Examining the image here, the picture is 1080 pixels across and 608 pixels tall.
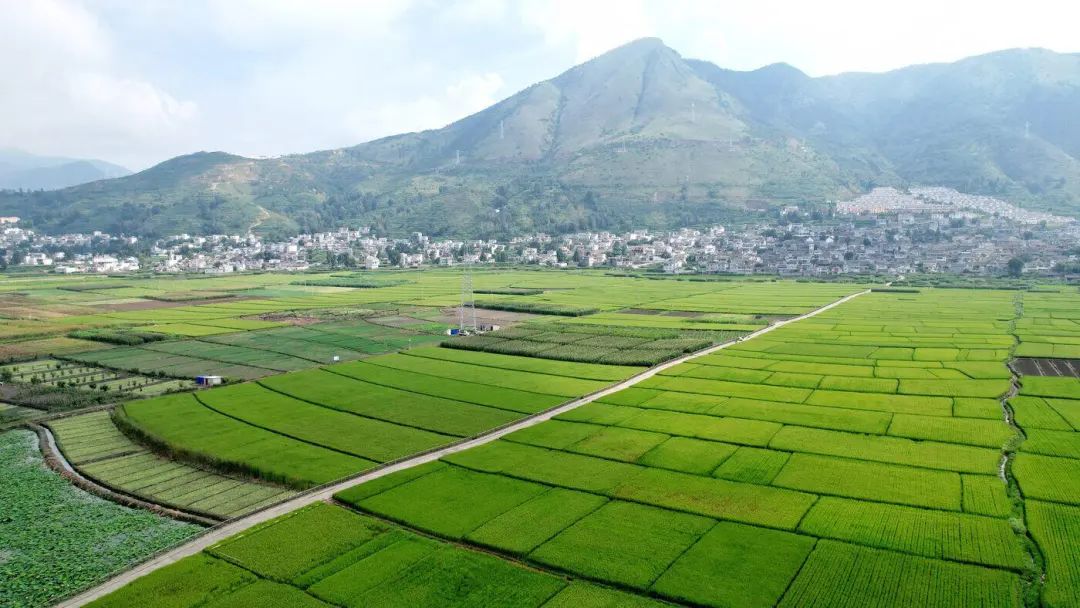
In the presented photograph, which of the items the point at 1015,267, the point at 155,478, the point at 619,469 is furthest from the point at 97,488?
the point at 1015,267

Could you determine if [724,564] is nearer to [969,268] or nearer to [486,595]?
[486,595]

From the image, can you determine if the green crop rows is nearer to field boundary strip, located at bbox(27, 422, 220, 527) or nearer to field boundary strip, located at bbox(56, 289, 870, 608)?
field boundary strip, located at bbox(27, 422, 220, 527)

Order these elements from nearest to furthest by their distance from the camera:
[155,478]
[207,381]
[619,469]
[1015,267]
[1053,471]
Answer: [1053,471]
[619,469]
[155,478]
[207,381]
[1015,267]

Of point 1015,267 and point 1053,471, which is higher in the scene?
point 1053,471

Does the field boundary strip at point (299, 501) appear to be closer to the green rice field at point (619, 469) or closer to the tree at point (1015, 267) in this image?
the green rice field at point (619, 469)

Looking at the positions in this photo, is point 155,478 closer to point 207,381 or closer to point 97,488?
point 97,488

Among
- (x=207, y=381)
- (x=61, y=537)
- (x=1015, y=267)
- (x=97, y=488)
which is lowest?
(x=1015, y=267)

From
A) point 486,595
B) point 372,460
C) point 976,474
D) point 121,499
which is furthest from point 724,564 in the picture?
point 121,499

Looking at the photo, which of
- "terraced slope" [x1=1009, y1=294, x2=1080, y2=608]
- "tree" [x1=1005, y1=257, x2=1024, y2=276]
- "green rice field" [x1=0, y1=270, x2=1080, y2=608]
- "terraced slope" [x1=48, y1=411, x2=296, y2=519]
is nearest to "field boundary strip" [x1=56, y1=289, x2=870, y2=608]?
"green rice field" [x1=0, y1=270, x2=1080, y2=608]

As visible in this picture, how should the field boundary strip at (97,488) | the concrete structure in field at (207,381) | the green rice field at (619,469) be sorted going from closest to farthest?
1. the green rice field at (619,469)
2. the field boundary strip at (97,488)
3. the concrete structure in field at (207,381)

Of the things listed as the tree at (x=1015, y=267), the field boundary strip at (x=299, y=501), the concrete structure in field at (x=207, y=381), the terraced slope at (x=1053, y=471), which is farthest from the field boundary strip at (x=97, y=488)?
the tree at (x=1015, y=267)

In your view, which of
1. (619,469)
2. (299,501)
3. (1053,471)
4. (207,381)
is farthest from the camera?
(207,381)
